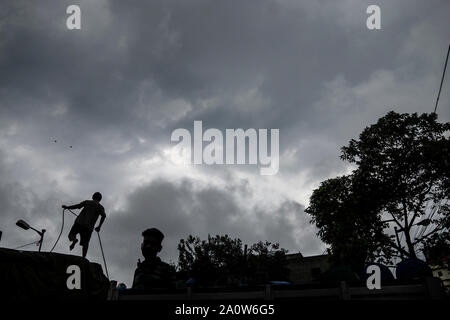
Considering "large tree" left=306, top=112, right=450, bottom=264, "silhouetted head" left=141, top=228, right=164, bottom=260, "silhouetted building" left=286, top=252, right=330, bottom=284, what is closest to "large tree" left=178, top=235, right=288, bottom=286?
"silhouetted building" left=286, top=252, right=330, bottom=284

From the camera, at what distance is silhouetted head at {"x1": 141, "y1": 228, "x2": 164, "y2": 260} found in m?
5.43

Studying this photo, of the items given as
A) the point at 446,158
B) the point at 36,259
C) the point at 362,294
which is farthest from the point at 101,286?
the point at 446,158

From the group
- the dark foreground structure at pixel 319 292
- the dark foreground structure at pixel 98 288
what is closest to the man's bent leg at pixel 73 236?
the dark foreground structure at pixel 98 288

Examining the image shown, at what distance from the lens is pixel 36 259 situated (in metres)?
2.99

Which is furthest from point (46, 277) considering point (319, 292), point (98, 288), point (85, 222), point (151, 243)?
point (85, 222)

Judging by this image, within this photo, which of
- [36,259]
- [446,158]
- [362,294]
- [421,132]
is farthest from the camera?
[421,132]

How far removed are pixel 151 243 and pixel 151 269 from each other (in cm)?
51

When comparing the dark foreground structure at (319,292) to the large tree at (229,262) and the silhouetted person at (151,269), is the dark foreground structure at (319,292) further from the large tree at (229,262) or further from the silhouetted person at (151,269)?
the large tree at (229,262)

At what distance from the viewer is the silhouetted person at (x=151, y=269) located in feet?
16.7

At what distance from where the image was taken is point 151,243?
5.52 meters

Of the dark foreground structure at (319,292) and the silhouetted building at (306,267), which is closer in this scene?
the dark foreground structure at (319,292)

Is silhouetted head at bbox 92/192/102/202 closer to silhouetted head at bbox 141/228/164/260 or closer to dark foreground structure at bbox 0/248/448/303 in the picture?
silhouetted head at bbox 141/228/164/260

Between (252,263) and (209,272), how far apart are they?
23.7 ft

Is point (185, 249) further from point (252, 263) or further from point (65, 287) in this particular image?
point (65, 287)
